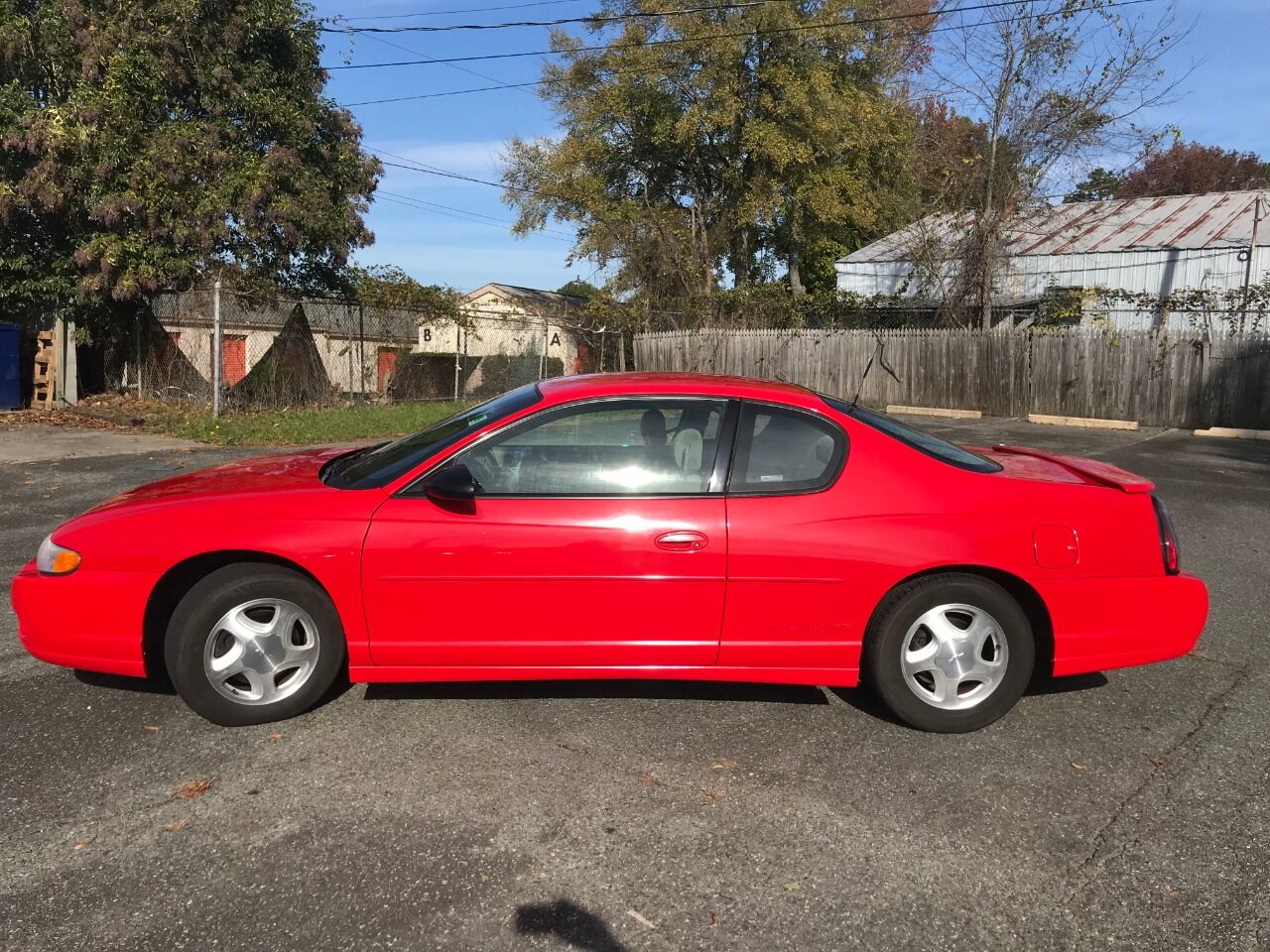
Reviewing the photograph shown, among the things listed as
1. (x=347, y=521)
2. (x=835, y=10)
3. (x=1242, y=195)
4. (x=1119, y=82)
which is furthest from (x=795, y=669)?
(x=835, y=10)

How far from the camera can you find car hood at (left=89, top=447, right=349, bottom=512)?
388cm

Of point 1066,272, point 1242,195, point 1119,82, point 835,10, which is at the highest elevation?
point 835,10

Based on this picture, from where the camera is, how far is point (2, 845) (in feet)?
9.54

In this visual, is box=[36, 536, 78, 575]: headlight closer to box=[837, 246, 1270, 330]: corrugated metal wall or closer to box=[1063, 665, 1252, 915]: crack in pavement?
box=[1063, 665, 1252, 915]: crack in pavement

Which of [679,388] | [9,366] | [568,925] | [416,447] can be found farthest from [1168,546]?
[9,366]

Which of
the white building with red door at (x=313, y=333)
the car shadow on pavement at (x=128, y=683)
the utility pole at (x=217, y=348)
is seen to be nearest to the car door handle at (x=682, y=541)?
the car shadow on pavement at (x=128, y=683)

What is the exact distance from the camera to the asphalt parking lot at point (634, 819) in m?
2.58

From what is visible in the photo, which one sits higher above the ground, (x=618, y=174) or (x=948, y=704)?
(x=618, y=174)

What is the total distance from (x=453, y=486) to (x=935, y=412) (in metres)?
18.5

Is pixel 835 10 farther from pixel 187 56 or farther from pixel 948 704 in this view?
pixel 948 704

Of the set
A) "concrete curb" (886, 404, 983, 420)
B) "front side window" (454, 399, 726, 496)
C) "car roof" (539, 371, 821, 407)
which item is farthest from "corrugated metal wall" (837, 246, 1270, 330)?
"front side window" (454, 399, 726, 496)

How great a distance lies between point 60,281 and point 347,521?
15.9 m

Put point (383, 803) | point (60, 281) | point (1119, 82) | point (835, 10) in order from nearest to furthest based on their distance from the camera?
1. point (383, 803)
2. point (60, 281)
3. point (1119, 82)
4. point (835, 10)

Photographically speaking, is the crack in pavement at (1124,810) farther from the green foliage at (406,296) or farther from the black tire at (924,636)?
the green foliage at (406,296)
